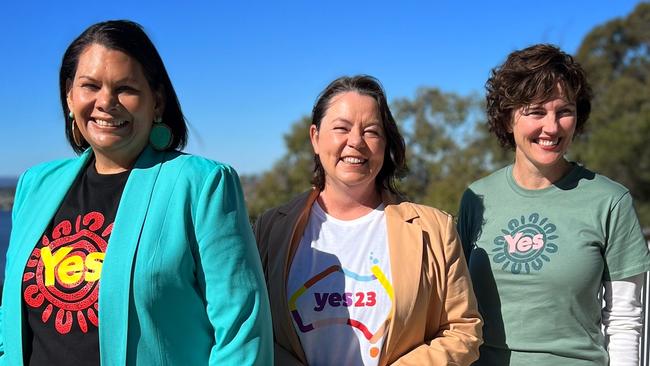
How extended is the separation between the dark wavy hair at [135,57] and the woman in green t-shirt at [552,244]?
1.17 meters

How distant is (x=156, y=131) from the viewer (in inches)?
72.7

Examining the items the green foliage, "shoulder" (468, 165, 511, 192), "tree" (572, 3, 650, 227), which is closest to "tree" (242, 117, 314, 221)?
the green foliage

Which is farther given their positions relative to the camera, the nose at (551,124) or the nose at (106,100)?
the nose at (551,124)

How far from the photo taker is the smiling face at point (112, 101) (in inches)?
69.2

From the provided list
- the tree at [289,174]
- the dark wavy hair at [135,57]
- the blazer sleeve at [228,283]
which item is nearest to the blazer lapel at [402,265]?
the blazer sleeve at [228,283]

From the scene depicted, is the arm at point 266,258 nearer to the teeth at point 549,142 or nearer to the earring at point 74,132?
the earring at point 74,132

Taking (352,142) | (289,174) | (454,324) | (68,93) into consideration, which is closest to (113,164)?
(68,93)

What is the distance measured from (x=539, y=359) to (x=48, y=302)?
1.52 metres

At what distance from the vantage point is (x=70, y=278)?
1708mm

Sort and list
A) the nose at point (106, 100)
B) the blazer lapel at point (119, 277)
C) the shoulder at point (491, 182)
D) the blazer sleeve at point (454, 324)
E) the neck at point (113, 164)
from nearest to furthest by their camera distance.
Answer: the blazer lapel at point (119, 277)
the nose at point (106, 100)
the neck at point (113, 164)
the blazer sleeve at point (454, 324)
the shoulder at point (491, 182)

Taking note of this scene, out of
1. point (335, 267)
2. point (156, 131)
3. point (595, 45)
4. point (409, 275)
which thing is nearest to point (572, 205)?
point (409, 275)

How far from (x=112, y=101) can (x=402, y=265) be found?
0.99 meters

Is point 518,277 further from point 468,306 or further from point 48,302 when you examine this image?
point 48,302

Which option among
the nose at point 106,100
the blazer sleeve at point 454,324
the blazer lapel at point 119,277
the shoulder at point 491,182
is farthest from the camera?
the shoulder at point 491,182
